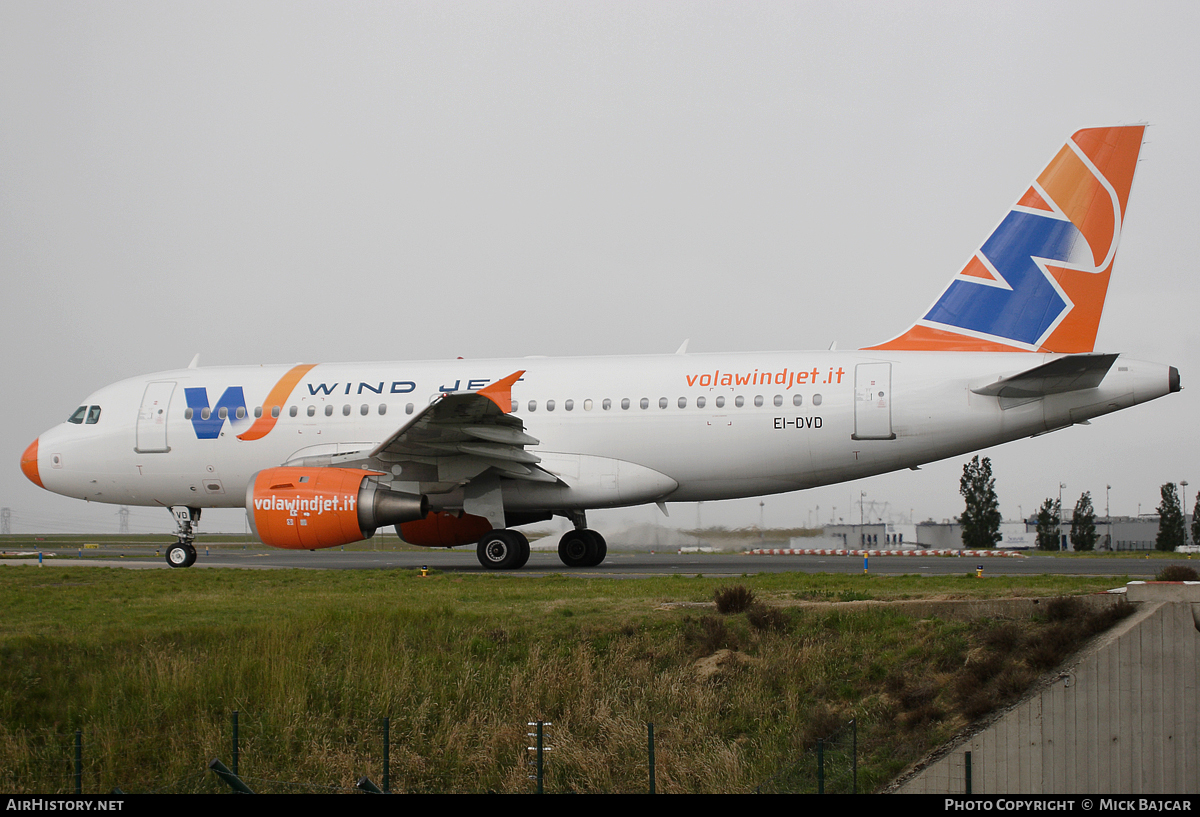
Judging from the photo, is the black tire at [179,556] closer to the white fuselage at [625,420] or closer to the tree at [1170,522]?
the white fuselage at [625,420]

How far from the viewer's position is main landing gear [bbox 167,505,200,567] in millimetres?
22105

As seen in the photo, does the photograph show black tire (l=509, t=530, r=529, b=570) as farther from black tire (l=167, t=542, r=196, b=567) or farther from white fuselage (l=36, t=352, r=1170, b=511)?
black tire (l=167, t=542, r=196, b=567)

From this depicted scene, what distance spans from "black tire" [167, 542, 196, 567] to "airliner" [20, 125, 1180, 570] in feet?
0.33

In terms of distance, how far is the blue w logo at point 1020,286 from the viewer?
1934 cm

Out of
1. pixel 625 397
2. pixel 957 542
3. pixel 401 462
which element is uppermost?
pixel 625 397

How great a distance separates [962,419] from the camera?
743 inches

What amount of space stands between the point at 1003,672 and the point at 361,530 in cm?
1198

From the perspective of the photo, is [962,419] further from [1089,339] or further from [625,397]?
[625,397]

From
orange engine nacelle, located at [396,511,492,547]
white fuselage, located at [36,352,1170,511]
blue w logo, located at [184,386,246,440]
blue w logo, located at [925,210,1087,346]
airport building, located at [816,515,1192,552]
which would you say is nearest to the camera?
white fuselage, located at [36,352,1170,511]

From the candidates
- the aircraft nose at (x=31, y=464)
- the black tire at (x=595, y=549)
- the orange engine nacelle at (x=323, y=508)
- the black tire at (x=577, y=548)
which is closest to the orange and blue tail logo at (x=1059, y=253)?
the black tire at (x=595, y=549)

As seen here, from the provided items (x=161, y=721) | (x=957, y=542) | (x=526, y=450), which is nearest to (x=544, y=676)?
(x=161, y=721)

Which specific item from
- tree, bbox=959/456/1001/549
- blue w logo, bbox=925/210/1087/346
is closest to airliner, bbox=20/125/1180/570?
blue w logo, bbox=925/210/1087/346
